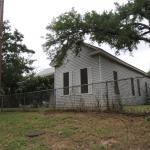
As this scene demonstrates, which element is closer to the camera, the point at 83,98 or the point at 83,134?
the point at 83,134

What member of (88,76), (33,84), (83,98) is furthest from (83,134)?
(33,84)

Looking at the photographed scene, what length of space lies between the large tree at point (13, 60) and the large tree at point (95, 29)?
13.7ft

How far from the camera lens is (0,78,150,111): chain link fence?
47.4ft

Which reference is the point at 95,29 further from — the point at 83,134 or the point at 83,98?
the point at 83,134

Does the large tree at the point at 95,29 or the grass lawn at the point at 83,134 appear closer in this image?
the grass lawn at the point at 83,134

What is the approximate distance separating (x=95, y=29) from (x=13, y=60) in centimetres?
734

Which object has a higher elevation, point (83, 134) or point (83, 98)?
point (83, 98)

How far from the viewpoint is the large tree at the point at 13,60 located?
2261 centimetres

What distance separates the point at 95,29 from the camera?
1992cm

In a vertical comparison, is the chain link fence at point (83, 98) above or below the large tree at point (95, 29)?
below

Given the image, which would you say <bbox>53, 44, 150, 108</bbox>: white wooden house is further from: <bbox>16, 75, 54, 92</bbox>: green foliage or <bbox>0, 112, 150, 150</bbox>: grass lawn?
<bbox>0, 112, 150, 150</bbox>: grass lawn

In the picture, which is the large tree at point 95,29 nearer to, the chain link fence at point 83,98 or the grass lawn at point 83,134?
the chain link fence at point 83,98

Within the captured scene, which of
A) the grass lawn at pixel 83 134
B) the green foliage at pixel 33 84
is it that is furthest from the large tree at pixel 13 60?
the grass lawn at pixel 83 134

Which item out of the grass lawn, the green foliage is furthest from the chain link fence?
the green foliage
